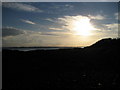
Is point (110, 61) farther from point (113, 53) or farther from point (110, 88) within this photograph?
point (110, 88)

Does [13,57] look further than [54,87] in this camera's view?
Yes

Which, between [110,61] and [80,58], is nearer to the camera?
[110,61]

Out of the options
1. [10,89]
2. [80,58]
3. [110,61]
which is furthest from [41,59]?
[10,89]

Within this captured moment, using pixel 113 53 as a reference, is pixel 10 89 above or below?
below

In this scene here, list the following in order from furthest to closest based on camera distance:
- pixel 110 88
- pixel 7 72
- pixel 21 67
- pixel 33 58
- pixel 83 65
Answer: pixel 33 58 < pixel 83 65 < pixel 21 67 < pixel 7 72 < pixel 110 88

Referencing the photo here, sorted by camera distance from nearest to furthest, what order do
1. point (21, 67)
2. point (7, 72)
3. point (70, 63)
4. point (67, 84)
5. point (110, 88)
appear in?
point (110, 88), point (67, 84), point (7, 72), point (21, 67), point (70, 63)

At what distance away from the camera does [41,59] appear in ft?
48.9

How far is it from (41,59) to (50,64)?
1.59 meters

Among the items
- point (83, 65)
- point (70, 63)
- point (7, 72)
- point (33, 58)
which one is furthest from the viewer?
point (33, 58)

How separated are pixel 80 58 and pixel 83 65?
2.58 metres

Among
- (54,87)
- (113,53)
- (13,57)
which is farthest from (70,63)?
(54,87)

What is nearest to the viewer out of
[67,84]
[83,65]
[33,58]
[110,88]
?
[110,88]

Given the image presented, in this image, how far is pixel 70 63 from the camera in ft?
46.2

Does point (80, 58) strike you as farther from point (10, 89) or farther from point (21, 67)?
point (10, 89)
